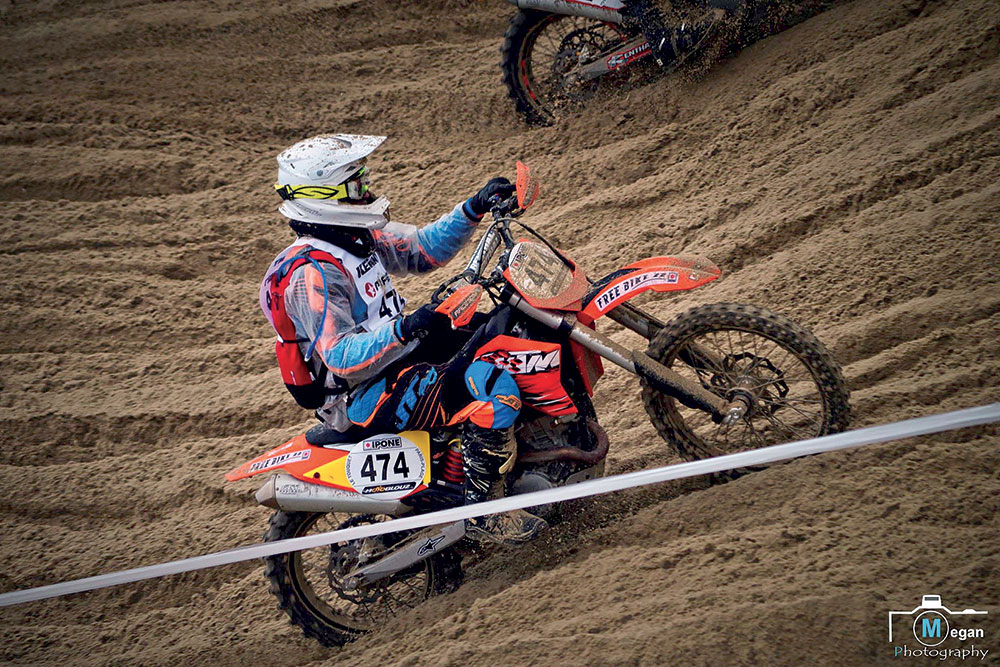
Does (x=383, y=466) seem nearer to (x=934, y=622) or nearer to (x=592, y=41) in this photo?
(x=934, y=622)

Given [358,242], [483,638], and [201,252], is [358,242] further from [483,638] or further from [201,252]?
[201,252]

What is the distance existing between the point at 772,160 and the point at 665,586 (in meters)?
3.66

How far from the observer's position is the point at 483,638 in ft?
11.3

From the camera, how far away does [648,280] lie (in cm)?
359

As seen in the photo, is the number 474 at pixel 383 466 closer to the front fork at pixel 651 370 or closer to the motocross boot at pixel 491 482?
the motocross boot at pixel 491 482

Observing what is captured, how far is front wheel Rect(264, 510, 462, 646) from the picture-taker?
154 inches

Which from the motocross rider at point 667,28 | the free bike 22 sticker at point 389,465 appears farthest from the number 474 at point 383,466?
the motocross rider at point 667,28

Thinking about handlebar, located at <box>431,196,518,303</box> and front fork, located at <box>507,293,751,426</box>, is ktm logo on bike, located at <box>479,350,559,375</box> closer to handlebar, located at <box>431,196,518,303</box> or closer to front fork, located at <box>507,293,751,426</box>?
front fork, located at <box>507,293,751,426</box>

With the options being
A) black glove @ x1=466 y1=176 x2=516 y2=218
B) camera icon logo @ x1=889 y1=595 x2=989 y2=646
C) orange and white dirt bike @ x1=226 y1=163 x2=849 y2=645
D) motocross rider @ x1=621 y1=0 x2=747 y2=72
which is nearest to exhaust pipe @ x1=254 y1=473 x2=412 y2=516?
orange and white dirt bike @ x1=226 y1=163 x2=849 y2=645

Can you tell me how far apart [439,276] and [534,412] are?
3017 mm

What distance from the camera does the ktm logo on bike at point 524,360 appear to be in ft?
11.9

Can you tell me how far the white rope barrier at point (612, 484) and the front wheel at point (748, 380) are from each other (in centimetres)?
22

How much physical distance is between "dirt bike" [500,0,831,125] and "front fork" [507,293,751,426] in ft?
12.9

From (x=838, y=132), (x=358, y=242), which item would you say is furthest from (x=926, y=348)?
(x=358, y=242)
